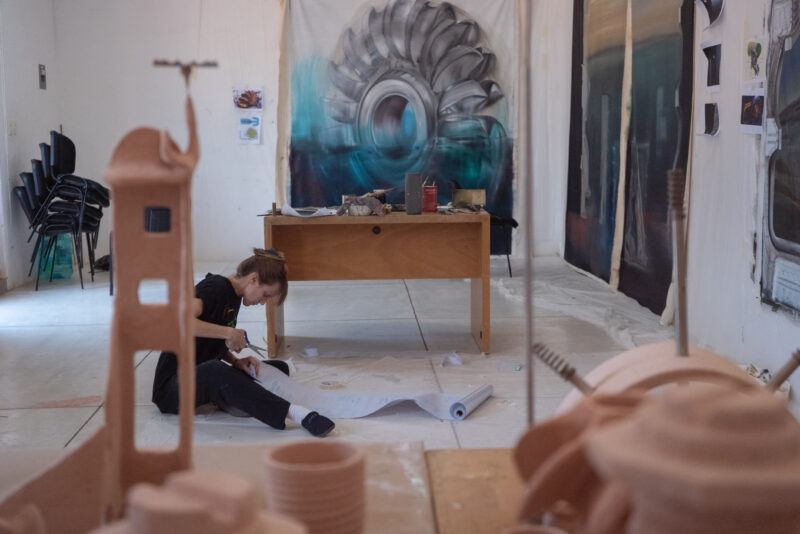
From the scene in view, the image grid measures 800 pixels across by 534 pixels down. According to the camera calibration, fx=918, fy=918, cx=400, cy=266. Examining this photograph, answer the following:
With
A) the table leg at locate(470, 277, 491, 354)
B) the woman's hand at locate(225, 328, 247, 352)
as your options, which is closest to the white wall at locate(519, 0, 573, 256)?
the table leg at locate(470, 277, 491, 354)

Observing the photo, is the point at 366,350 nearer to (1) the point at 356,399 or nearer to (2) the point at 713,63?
(1) the point at 356,399

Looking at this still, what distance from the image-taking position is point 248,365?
4.04 m

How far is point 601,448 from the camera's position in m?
0.82

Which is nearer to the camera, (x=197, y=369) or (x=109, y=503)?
(x=109, y=503)

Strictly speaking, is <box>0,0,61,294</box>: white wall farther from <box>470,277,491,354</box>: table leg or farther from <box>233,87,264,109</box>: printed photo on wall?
<box>470,277,491,354</box>: table leg

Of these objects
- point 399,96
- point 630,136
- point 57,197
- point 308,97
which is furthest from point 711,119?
point 57,197

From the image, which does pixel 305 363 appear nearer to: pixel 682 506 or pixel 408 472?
pixel 408 472

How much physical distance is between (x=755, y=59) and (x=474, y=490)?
3.38 metres

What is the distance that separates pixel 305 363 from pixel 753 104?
2.54 m

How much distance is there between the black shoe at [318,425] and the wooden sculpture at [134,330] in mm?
2342

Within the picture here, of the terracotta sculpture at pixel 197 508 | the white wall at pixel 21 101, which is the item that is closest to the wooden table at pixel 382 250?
the white wall at pixel 21 101

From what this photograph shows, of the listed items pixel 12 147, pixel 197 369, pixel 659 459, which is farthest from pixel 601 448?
pixel 12 147

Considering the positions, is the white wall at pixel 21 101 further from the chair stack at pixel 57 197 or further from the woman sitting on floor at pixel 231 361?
the woman sitting on floor at pixel 231 361

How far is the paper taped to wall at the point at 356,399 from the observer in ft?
12.7
